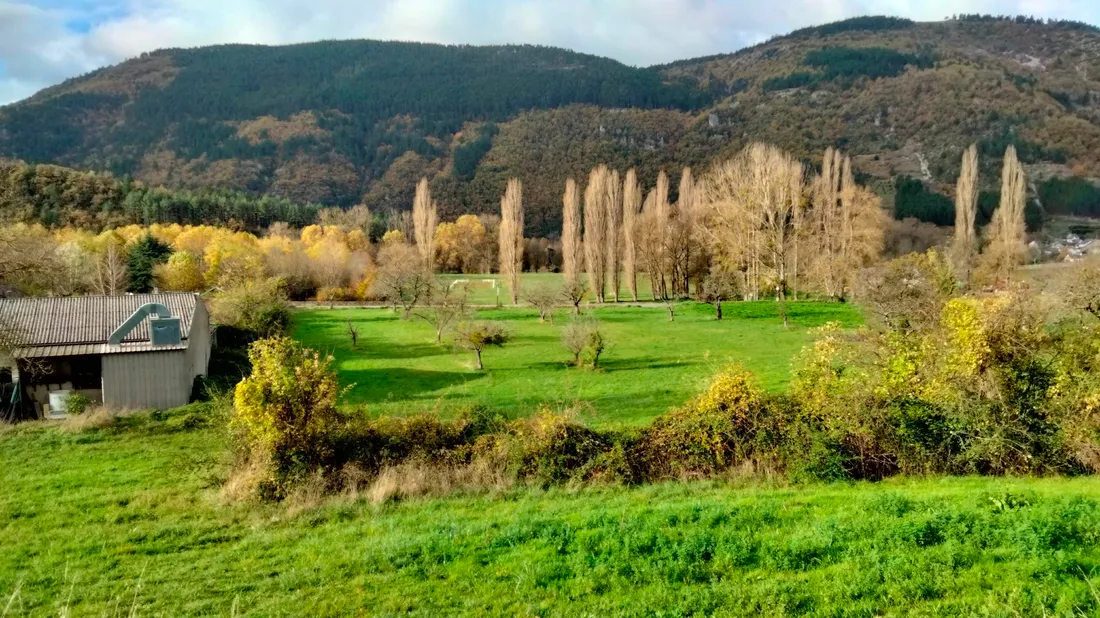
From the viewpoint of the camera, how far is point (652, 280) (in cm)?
5034

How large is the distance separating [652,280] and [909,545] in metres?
44.1

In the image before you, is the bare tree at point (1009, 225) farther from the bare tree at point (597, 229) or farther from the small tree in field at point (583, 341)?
the small tree in field at point (583, 341)

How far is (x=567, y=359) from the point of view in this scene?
84.7ft

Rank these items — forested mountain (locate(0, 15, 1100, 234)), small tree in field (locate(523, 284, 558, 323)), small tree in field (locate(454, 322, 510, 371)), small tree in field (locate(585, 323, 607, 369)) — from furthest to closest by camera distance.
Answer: forested mountain (locate(0, 15, 1100, 234)) → small tree in field (locate(523, 284, 558, 323)) → small tree in field (locate(454, 322, 510, 371)) → small tree in field (locate(585, 323, 607, 369))

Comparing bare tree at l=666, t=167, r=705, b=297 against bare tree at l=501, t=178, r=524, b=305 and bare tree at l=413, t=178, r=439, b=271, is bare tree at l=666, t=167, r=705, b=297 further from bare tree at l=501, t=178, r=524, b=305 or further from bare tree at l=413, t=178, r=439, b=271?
bare tree at l=413, t=178, r=439, b=271

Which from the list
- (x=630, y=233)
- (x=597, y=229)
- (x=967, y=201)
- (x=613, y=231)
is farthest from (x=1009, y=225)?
(x=597, y=229)

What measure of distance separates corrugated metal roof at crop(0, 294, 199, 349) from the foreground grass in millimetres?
10978

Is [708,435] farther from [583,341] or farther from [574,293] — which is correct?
[574,293]

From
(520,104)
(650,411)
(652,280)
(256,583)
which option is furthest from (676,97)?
(256,583)

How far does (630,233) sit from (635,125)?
9318cm

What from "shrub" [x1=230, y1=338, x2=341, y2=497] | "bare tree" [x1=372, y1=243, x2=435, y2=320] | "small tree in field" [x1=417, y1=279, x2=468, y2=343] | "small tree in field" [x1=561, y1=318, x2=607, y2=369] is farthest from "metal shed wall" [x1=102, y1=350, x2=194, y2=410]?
"bare tree" [x1=372, y1=243, x2=435, y2=320]

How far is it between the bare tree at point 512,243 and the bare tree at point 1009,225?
104 ft

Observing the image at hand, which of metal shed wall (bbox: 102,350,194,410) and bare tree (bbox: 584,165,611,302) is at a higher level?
bare tree (bbox: 584,165,611,302)

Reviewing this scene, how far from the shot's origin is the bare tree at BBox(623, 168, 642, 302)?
48.7 m
